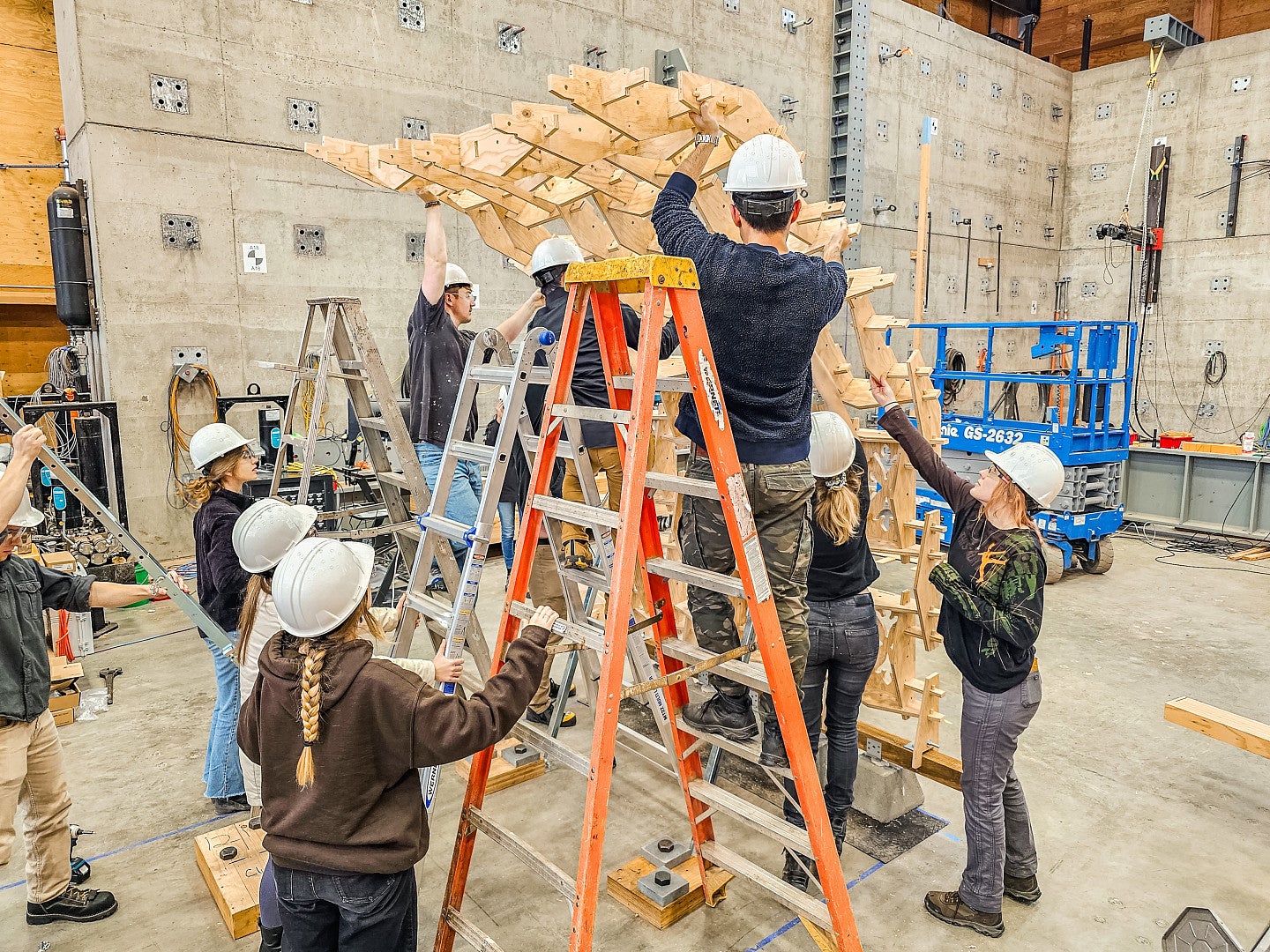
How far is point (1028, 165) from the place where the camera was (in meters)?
14.8

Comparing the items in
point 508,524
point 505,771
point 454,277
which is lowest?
point 505,771

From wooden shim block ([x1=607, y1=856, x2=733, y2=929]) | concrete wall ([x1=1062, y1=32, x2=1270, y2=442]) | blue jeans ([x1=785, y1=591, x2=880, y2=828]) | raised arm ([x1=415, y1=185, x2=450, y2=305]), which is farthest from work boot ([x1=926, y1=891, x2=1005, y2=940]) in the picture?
concrete wall ([x1=1062, y1=32, x2=1270, y2=442])

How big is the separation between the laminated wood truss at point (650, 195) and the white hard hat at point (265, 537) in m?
1.75

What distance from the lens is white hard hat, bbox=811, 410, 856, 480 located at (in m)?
2.88

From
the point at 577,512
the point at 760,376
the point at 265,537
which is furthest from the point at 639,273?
the point at 265,537

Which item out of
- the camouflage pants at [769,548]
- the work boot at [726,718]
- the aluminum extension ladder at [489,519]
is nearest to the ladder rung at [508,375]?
the aluminum extension ladder at [489,519]

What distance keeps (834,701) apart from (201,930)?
2.46 metres

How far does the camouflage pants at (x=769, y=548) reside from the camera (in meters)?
2.56

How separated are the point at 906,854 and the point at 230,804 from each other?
304 cm

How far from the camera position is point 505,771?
389 centimetres

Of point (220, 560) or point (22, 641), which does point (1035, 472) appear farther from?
point (22, 641)

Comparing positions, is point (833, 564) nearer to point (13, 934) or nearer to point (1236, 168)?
point (13, 934)

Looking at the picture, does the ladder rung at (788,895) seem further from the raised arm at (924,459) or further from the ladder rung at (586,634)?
the raised arm at (924,459)

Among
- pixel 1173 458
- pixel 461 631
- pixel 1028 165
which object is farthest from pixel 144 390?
pixel 1028 165
